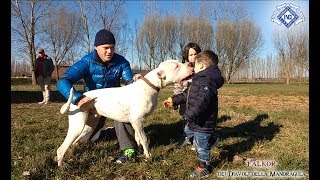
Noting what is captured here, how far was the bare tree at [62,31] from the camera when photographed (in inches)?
655

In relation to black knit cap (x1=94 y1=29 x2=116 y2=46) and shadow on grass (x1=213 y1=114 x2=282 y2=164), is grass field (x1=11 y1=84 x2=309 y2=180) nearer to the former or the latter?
shadow on grass (x1=213 y1=114 x2=282 y2=164)

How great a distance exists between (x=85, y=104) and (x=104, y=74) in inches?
31.4

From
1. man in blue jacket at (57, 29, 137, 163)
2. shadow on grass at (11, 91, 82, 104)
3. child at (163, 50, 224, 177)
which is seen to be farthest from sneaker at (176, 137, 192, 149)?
shadow on grass at (11, 91, 82, 104)

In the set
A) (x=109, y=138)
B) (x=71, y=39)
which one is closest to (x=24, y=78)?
(x=71, y=39)

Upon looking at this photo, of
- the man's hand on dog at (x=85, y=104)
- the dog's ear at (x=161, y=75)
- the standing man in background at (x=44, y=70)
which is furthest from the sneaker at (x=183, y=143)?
the standing man in background at (x=44, y=70)

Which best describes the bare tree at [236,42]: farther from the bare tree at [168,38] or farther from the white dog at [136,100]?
the white dog at [136,100]

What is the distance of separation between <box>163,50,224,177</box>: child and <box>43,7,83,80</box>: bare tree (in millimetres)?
13229

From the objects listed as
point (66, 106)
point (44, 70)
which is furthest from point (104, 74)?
point (44, 70)

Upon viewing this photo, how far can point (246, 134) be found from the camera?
562cm

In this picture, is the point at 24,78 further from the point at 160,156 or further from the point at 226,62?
the point at 160,156

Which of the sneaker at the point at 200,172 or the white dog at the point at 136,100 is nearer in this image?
the sneaker at the point at 200,172

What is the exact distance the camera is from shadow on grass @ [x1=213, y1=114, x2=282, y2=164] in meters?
4.60

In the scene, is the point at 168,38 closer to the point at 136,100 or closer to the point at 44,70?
the point at 44,70

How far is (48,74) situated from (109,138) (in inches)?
270
